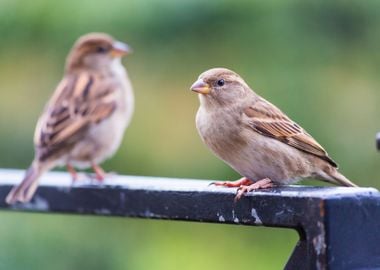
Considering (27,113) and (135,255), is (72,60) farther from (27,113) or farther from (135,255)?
(135,255)

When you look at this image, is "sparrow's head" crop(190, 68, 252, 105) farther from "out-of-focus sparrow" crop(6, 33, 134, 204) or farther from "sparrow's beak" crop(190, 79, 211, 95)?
"out-of-focus sparrow" crop(6, 33, 134, 204)

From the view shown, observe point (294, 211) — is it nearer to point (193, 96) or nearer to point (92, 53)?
point (193, 96)

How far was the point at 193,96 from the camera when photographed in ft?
15.2

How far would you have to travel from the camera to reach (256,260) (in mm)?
4410

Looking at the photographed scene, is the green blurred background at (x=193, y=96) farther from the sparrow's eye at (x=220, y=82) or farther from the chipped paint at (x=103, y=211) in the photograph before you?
the chipped paint at (x=103, y=211)

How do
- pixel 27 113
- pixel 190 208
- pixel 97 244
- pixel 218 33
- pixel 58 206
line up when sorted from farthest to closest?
pixel 27 113, pixel 218 33, pixel 97 244, pixel 58 206, pixel 190 208

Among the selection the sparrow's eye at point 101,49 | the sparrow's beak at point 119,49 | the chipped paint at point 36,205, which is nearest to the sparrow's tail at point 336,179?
the chipped paint at point 36,205

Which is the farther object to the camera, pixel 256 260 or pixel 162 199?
pixel 256 260

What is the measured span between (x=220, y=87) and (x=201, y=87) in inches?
4.1

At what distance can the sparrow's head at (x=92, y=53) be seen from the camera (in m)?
5.16

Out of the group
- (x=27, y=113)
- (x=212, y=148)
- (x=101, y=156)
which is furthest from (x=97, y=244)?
(x=212, y=148)

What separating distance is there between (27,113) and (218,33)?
109 cm

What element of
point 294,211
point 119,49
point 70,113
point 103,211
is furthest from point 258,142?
point 119,49

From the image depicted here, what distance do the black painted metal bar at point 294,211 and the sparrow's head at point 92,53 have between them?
2.70m
